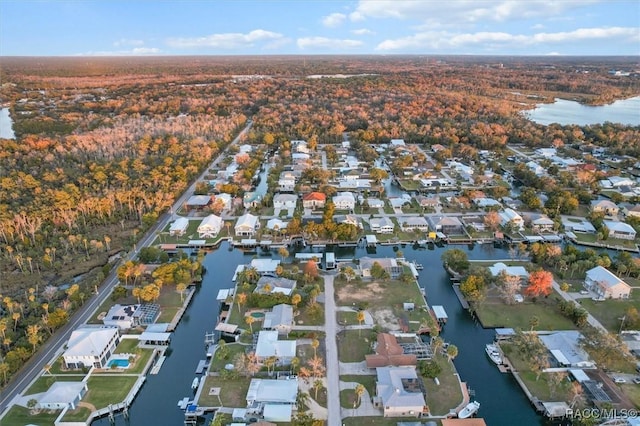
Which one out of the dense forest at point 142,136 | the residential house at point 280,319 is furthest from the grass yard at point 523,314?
the dense forest at point 142,136

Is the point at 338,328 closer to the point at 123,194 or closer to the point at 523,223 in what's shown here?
the point at 523,223

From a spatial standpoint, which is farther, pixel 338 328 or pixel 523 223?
pixel 523 223

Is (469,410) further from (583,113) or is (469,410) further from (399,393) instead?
(583,113)

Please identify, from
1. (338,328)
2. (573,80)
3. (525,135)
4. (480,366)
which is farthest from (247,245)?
(573,80)

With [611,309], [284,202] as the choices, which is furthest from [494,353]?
[284,202]

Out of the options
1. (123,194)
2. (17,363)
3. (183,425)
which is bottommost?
(183,425)

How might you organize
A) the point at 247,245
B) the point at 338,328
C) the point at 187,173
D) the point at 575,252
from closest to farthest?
the point at 338,328, the point at 575,252, the point at 247,245, the point at 187,173

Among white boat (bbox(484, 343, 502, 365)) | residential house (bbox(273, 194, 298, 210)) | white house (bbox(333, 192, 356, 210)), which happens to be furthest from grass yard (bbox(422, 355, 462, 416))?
residential house (bbox(273, 194, 298, 210))

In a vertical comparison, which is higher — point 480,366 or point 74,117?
point 74,117
